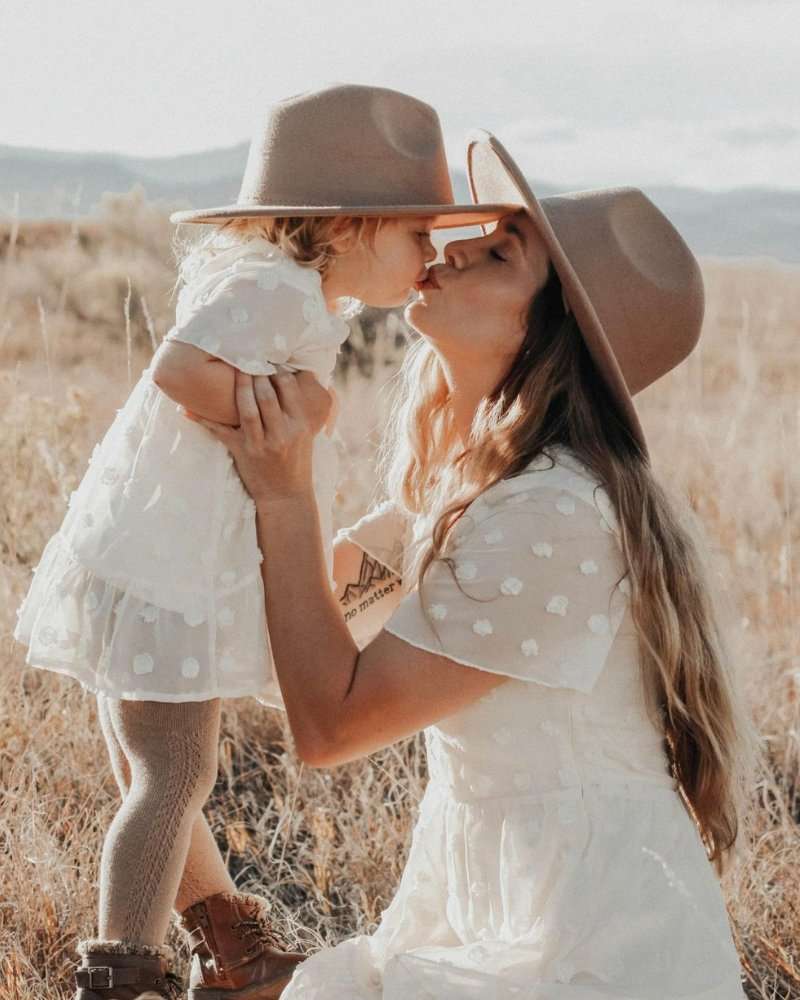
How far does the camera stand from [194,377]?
6.75 ft

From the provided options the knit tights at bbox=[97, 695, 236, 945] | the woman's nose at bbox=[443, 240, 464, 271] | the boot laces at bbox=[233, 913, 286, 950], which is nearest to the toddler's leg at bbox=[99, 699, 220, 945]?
the knit tights at bbox=[97, 695, 236, 945]

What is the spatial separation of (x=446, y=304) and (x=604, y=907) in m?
0.99

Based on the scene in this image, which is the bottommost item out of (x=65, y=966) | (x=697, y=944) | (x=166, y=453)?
(x=65, y=966)

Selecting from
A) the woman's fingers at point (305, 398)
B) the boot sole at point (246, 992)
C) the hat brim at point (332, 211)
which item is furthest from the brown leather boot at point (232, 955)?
the hat brim at point (332, 211)

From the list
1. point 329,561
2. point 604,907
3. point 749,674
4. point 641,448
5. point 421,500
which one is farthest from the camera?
point 749,674

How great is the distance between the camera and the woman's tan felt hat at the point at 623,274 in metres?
2.17

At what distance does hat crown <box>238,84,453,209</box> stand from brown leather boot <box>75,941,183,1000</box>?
120 centimetres

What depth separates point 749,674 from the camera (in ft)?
13.3

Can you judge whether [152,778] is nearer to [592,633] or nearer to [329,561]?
[329,561]

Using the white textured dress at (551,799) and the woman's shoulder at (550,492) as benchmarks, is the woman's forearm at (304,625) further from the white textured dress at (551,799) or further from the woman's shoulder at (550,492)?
the woman's shoulder at (550,492)

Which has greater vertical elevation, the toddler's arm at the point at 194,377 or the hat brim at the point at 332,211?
the hat brim at the point at 332,211

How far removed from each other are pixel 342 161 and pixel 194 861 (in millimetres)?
1209

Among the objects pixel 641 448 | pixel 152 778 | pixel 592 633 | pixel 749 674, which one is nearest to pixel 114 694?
pixel 152 778

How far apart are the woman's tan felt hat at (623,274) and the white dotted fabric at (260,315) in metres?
0.37
